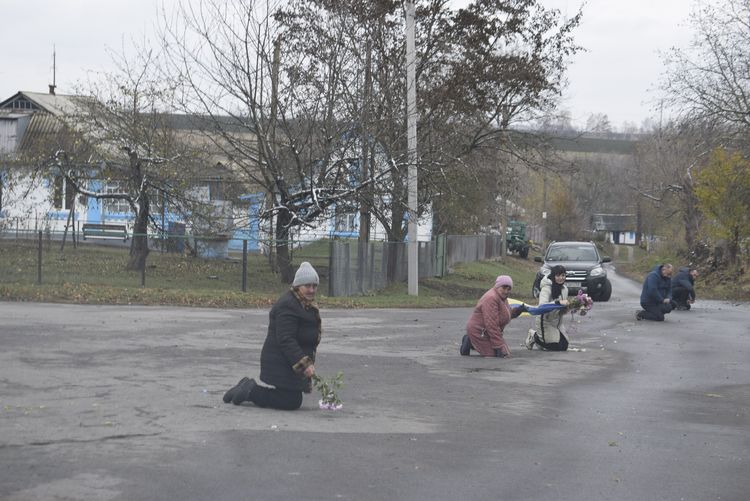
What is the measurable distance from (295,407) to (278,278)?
20447mm

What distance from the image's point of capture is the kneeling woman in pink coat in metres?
15.9

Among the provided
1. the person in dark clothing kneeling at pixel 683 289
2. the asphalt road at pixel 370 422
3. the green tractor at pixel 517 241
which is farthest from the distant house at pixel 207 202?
the green tractor at pixel 517 241

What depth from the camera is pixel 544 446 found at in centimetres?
926

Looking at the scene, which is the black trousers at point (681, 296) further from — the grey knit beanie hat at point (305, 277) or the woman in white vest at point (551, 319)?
the grey knit beanie hat at point (305, 277)

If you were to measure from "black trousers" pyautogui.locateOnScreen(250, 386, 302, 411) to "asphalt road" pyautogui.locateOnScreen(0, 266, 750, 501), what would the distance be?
0.15 metres

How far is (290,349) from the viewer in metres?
9.97

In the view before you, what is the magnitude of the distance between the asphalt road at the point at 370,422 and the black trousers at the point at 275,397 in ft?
0.49

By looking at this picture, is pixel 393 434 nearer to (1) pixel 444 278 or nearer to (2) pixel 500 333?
(2) pixel 500 333

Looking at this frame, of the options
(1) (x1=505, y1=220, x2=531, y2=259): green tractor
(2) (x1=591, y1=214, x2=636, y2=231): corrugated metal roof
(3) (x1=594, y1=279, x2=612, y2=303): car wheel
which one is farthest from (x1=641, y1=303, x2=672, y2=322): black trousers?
(2) (x1=591, y1=214, x2=636, y2=231): corrugated metal roof

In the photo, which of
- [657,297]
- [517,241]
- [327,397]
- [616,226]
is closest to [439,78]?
[657,297]

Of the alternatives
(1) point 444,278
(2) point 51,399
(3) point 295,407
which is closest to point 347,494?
(3) point 295,407

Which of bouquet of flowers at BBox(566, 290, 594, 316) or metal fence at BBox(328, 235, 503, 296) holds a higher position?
metal fence at BBox(328, 235, 503, 296)

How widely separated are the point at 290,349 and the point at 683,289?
19611 millimetres

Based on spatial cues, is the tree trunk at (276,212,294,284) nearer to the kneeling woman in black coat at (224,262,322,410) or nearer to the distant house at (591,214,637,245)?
the kneeling woman in black coat at (224,262,322,410)
